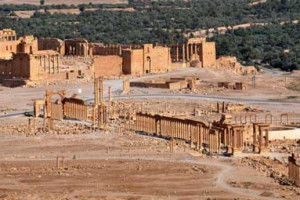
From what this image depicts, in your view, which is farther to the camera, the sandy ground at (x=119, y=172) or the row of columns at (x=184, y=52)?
the row of columns at (x=184, y=52)

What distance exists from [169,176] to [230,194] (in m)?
4.36

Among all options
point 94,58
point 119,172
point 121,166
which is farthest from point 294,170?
point 94,58

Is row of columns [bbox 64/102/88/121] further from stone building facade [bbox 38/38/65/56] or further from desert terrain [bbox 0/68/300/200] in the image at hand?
stone building facade [bbox 38/38/65/56]

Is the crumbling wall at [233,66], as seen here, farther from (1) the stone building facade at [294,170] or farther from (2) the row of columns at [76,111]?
(1) the stone building facade at [294,170]

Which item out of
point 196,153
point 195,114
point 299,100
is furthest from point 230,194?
point 299,100

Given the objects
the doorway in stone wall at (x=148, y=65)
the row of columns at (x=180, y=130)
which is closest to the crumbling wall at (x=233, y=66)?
the doorway in stone wall at (x=148, y=65)

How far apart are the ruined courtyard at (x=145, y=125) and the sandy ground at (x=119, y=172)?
50mm

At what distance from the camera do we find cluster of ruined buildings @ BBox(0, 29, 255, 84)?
82250 mm

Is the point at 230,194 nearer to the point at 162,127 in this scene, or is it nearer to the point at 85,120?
the point at 162,127

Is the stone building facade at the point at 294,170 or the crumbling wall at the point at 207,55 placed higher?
the crumbling wall at the point at 207,55

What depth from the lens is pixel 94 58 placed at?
3442 inches

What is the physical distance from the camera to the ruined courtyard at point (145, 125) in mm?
45406

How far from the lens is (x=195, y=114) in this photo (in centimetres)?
6681

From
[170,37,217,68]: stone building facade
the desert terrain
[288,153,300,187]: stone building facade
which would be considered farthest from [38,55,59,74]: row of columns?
[288,153,300,187]: stone building facade
